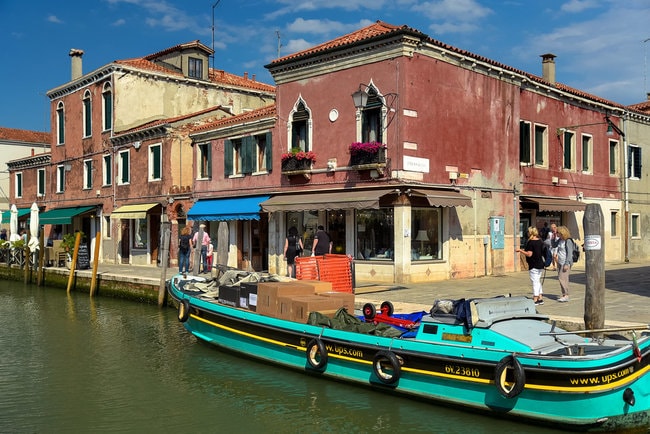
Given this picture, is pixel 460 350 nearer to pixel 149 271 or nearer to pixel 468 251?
pixel 468 251

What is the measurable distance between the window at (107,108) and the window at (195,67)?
3690mm

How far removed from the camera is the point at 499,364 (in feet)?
23.0

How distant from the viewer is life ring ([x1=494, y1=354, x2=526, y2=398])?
22.4 ft

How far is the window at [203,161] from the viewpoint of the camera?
75.7 ft

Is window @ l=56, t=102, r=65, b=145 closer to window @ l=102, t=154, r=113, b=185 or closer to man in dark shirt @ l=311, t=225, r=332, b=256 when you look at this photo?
window @ l=102, t=154, r=113, b=185

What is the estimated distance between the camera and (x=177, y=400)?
28.5 feet

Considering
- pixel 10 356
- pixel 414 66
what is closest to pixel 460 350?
pixel 10 356

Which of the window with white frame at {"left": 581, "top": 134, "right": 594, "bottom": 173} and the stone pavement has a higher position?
the window with white frame at {"left": 581, "top": 134, "right": 594, "bottom": 173}

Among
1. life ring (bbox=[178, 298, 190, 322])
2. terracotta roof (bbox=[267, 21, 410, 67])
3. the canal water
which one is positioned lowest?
the canal water

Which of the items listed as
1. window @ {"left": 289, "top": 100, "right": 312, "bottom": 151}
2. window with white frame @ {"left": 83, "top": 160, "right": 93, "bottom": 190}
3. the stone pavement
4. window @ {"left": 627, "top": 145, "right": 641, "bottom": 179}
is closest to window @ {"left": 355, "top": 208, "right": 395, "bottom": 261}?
the stone pavement

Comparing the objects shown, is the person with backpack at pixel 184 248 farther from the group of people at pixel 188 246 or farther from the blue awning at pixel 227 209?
the blue awning at pixel 227 209

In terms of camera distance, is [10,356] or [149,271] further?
[149,271]

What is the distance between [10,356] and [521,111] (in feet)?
53.1

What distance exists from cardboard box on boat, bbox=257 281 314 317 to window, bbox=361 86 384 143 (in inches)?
292
